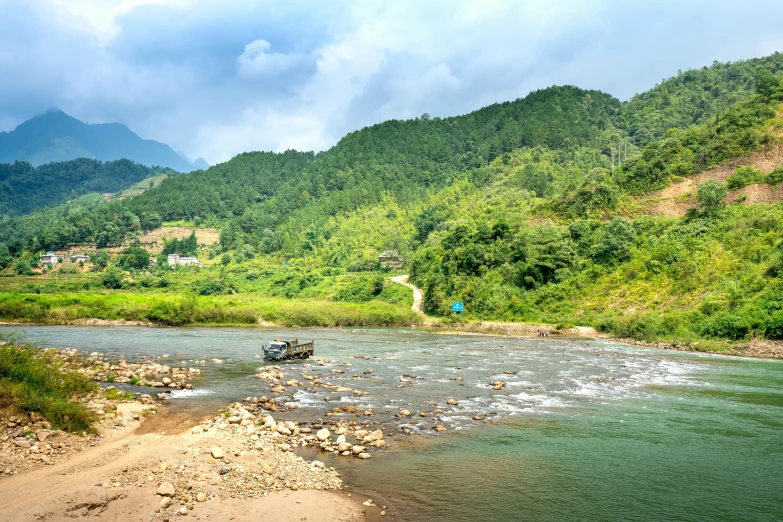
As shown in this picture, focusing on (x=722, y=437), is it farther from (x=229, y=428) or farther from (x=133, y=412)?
(x=133, y=412)

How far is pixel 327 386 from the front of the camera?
2825cm

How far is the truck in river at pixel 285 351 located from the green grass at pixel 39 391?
741 inches

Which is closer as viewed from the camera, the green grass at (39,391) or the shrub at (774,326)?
the green grass at (39,391)

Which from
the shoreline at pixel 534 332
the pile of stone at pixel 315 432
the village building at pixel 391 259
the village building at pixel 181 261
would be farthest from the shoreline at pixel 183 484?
the village building at pixel 181 261

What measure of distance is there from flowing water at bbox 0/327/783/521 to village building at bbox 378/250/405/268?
7700cm

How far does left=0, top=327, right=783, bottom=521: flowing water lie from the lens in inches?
561

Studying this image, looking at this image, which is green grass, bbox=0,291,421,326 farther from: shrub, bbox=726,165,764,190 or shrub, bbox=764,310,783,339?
shrub, bbox=726,165,764,190

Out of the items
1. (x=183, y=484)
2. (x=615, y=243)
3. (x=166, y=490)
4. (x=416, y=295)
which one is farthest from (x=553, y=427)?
(x=416, y=295)

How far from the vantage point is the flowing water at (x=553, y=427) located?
1425cm

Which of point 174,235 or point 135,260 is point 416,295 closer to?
point 135,260

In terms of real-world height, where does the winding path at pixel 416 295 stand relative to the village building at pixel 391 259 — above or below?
below

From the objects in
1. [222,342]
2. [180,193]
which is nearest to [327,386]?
[222,342]

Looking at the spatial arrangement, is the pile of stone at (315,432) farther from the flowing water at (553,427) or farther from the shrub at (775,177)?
the shrub at (775,177)

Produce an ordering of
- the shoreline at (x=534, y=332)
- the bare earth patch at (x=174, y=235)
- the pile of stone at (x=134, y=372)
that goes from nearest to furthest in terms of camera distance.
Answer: the pile of stone at (x=134, y=372)
the shoreline at (x=534, y=332)
the bare earth patch at (x=174, y=235)
